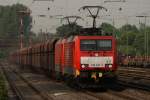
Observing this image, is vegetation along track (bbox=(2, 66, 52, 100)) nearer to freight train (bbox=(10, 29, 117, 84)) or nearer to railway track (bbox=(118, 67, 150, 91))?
freight train (bbox=(10, 29, 117, 84))

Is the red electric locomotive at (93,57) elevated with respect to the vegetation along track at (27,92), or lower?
elevated

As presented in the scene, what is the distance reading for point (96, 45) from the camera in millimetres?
25250

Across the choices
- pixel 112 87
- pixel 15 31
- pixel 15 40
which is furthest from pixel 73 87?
pixel 15 31

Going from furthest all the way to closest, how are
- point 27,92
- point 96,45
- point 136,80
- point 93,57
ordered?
point 136,80, point 27,92, point 96,45, point 93,57

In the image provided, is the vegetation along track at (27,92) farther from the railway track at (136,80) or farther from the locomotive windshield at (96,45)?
the railway track at (136,80)

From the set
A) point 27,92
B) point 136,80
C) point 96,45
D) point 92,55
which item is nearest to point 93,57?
point 92,55

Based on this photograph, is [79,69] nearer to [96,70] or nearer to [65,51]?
[96,70]

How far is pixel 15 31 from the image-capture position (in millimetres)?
182500

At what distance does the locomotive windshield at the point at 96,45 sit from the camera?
2516cm

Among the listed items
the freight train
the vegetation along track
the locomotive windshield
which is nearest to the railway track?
the freight train

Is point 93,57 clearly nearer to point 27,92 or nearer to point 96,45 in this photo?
point 96,45

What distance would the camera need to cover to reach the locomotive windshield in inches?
990

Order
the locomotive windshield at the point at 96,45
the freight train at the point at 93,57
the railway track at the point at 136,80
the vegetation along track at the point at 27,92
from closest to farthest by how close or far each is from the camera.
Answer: the vegetation along track at the point at 27,92
the freight train at the point at 93,57
the locomotive windshield at the point at 96,45
the railway track at the point at 136,80

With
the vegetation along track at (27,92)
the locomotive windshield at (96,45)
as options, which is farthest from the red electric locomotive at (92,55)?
the vegetation along track at (27,92)
